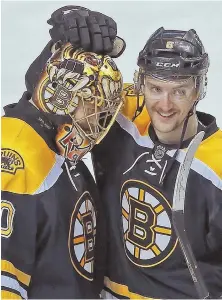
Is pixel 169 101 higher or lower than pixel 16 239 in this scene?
higher

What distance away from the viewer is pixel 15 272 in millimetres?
1963

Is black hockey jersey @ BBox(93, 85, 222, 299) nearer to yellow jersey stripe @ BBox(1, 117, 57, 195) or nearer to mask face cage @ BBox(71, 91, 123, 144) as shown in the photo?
mask face cage @ BBox(71, 91, 123, 144)

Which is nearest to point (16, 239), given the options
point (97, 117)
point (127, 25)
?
point (97, 117)

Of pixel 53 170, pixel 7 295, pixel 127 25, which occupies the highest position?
pixel 127 25

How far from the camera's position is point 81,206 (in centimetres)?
209

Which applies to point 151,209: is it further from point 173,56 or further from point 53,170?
point 173,56

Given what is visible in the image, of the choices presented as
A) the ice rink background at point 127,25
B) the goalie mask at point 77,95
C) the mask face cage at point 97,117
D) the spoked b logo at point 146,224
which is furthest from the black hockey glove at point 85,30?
the ice rink background at point 127,25

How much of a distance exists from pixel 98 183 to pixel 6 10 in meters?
1.77

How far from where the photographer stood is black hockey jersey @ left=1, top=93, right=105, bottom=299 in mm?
1938

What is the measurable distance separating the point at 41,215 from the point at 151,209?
32 centimetres

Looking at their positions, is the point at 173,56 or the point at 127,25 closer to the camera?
the point at 173,56

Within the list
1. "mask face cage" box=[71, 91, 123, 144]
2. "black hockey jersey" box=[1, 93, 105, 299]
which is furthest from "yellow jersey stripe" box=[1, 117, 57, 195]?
"mask face cage" box=[71, 91, 123, 144]

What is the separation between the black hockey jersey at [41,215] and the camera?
6.36 ft

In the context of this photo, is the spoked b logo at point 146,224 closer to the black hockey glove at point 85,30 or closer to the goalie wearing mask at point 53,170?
the goalie wearing mask at point 53,170
